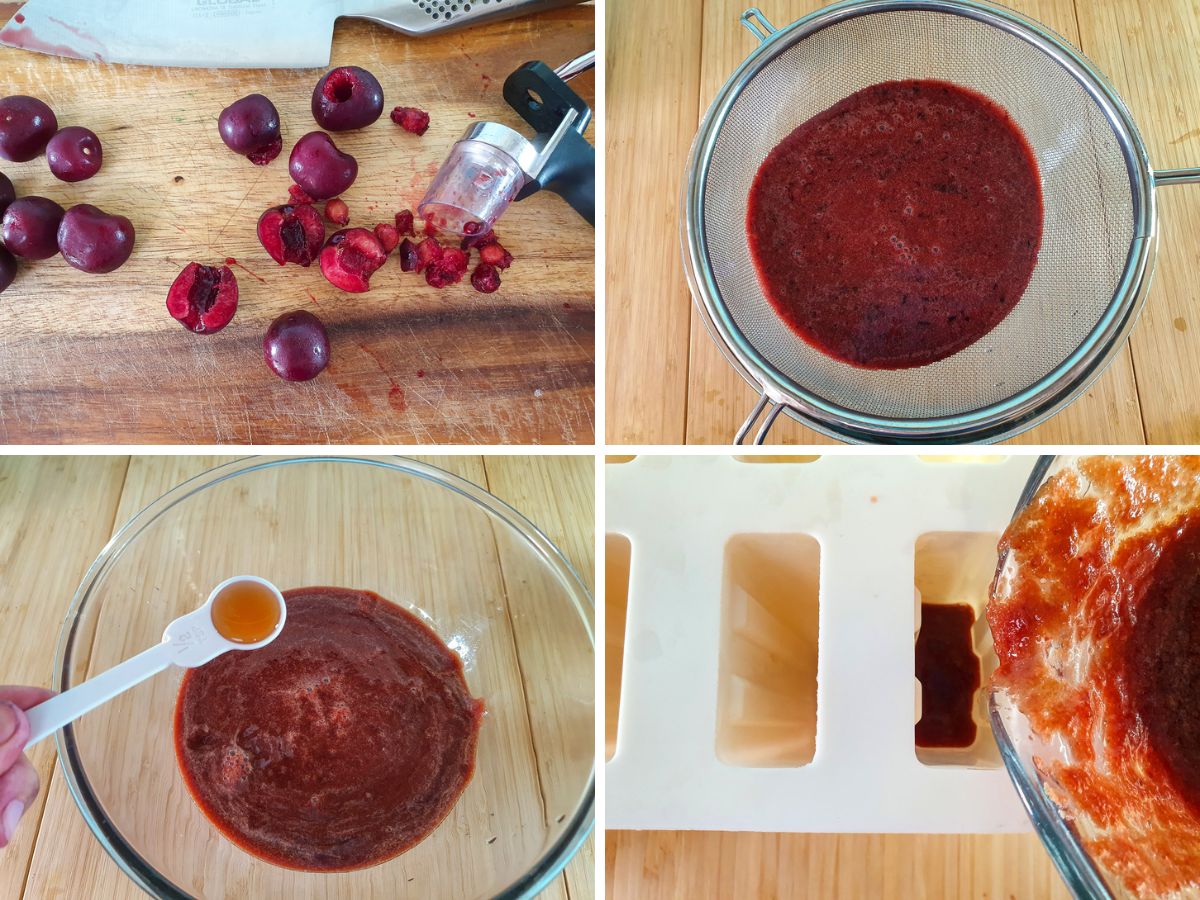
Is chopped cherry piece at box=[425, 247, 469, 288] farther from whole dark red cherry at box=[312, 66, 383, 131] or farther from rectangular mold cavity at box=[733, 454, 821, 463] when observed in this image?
rectangular mold cavity at box=[733, 454, 821, 463]

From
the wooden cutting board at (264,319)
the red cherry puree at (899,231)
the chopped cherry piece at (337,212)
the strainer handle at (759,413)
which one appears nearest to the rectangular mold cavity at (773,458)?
the strainer handle at (759,413)

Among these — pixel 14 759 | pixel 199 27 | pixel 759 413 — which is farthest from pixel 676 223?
pixel 14 759

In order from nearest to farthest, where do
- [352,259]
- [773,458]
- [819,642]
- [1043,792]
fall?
1. [1043,792]
2. [819,642]
3. [773,458]
4. [352,259]

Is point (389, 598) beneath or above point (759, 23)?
beneath

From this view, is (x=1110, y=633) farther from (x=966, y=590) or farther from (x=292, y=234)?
(x=292, y=234)

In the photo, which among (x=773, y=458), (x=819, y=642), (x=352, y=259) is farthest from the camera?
(x=352, y=259)

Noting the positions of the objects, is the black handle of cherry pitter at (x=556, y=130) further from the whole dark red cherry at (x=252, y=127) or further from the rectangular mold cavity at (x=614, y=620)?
the rectangular mold cavity at (x=614, y=620)

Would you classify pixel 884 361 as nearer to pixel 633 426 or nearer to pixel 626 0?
pixel 633 426
